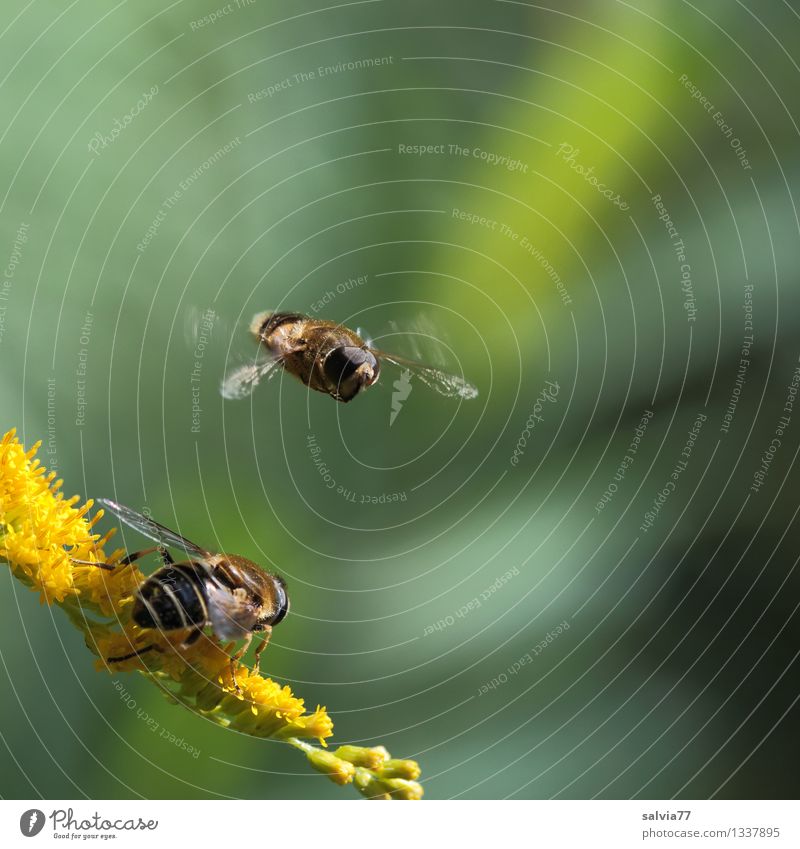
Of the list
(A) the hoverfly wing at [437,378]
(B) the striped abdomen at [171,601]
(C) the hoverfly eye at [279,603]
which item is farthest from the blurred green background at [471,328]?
(B) the striped abdomen at [171,601]


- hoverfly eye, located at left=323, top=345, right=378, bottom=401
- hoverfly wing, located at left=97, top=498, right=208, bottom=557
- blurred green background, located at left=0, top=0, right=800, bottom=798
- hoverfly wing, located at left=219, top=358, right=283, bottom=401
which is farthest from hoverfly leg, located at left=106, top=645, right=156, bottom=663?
blurred green background, located at left=0, top=0, right=800, bottom=798

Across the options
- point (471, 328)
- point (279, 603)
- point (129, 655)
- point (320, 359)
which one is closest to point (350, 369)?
point (320, 359)

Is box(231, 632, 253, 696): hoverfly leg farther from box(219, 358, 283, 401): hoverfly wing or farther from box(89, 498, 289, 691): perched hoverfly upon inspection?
box(219, 358, 283, 401): hoverfly wing

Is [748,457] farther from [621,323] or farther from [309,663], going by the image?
[309,663]

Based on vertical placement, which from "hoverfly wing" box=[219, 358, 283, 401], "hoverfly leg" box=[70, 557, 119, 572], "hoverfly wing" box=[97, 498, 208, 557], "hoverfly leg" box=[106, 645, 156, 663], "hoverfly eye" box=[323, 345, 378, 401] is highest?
"hoverfly eye" box=[323, 345, 378, 401]

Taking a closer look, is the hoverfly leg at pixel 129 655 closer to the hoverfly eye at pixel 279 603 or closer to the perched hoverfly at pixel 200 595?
the perched hoverfly at pixel 200 595
